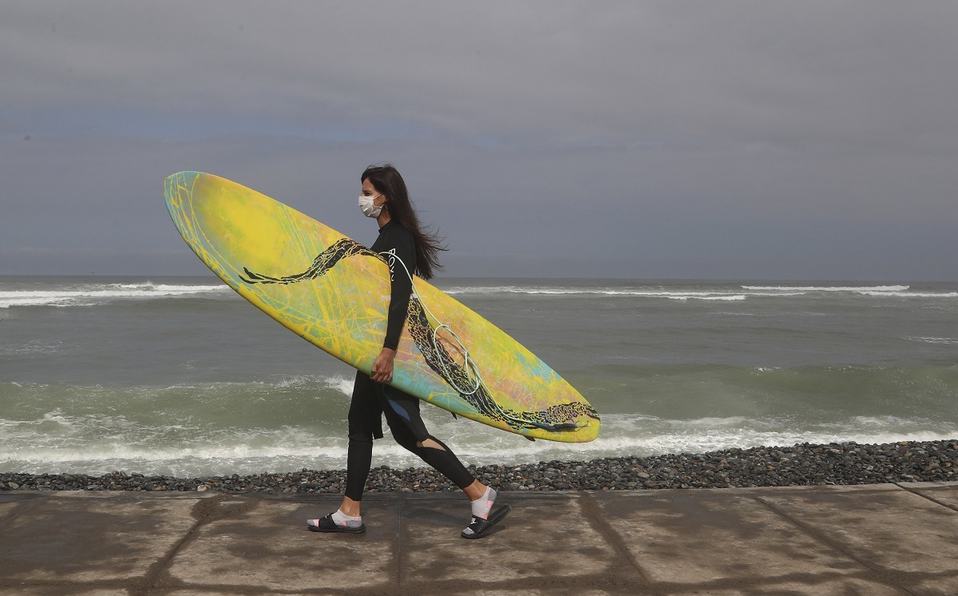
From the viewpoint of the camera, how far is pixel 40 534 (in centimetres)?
333

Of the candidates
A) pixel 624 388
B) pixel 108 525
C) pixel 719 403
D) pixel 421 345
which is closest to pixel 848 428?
pixel 719 403

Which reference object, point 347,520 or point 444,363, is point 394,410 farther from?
point 347,520

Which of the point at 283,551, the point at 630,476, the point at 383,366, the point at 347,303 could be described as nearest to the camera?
the point at 283,551

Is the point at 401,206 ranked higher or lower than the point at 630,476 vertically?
higher

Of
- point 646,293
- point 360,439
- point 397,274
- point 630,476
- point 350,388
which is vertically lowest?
point 646,293

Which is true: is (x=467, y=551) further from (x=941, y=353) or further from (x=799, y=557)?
(x=941, y=353)

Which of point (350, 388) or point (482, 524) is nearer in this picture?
point (482, 524)

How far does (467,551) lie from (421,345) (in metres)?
0.96

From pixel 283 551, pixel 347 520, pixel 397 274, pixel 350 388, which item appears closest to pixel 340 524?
pixel 347 520

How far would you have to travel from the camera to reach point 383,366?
3.31 m

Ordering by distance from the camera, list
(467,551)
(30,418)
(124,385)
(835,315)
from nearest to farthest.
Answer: (467,551) → (30,418) → (124,385) → (835,315)

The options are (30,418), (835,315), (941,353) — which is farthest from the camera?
(835,315)

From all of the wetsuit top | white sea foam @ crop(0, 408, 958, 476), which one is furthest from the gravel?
the wetsuit top

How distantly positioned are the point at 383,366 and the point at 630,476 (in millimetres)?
3361
